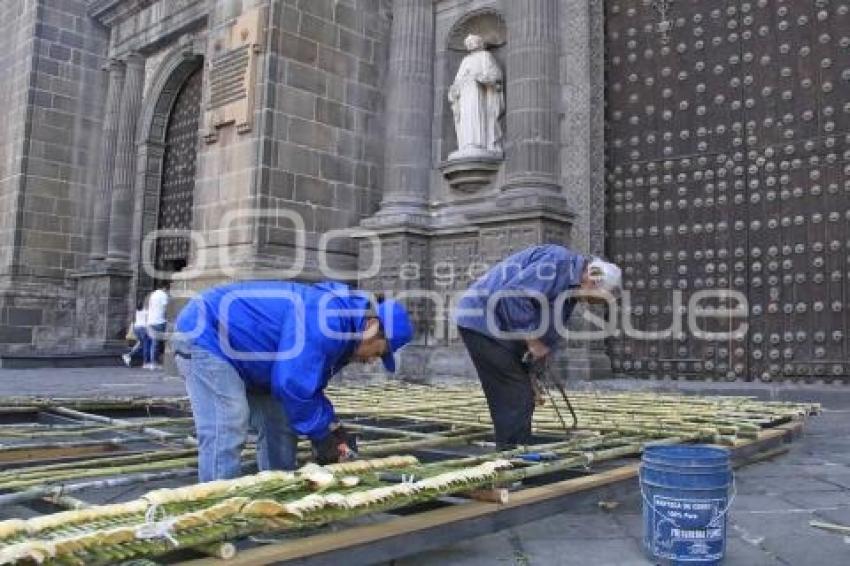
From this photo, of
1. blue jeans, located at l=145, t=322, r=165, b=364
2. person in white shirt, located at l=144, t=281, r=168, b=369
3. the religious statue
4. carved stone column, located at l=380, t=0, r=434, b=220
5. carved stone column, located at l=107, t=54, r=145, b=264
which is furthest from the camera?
carved stone column, located at l=107, t=54, r=145, b=264

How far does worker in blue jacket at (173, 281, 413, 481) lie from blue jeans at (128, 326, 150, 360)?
1054 centimetres

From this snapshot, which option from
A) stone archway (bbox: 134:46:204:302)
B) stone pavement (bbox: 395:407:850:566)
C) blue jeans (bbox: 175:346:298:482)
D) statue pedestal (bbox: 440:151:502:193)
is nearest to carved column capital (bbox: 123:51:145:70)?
stone archway (bbox: 134:46:204:302)

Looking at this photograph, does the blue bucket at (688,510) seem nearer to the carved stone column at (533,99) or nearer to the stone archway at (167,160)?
the carved stone column at (533,99)

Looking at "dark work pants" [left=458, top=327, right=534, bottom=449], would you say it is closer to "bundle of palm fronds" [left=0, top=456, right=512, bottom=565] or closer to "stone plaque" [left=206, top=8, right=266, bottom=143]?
"bundle of palm fronds" [left=0, top=456, right=512, bottom=565]

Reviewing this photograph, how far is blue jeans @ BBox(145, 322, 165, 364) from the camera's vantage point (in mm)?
12617

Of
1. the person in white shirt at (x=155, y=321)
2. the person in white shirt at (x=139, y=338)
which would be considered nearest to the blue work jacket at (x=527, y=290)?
the person in white shirt at (x=155, y=321)

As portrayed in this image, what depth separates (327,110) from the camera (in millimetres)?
10359

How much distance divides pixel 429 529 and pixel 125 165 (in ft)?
46.9

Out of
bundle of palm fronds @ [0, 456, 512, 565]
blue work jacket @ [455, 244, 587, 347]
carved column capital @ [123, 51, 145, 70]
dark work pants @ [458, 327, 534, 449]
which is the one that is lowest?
bundle of palm fronds @ [0, 456, 512, 565]

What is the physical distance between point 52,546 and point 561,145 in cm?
797

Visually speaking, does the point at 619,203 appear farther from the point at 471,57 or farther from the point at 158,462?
the point at 158,462

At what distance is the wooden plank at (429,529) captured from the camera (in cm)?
218

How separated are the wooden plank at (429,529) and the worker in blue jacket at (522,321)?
0.63 m

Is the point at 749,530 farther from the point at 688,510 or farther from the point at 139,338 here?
the point at 139,338
